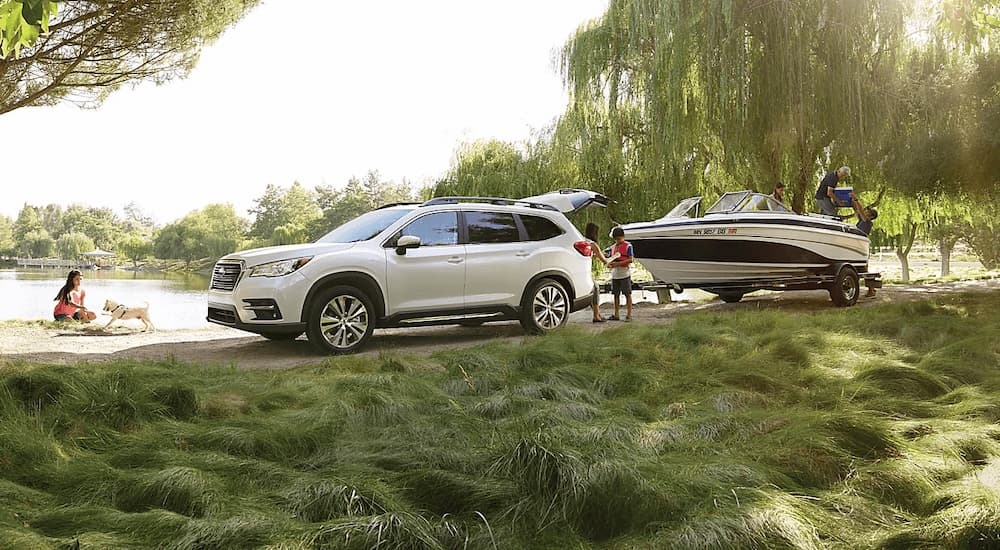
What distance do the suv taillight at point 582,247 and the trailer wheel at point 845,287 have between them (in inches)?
225

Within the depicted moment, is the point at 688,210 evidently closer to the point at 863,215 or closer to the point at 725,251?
the point at 725,251

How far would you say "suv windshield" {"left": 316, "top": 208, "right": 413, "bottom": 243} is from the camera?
9883 mm

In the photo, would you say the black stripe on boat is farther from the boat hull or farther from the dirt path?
the dirt path

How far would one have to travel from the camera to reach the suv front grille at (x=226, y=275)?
9211 millimetres

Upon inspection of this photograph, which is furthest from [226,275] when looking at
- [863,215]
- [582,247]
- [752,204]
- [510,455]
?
[863,215]

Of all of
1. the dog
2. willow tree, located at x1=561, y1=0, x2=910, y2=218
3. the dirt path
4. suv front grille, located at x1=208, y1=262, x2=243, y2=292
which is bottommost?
the dirt path

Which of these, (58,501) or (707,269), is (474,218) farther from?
(58,501)

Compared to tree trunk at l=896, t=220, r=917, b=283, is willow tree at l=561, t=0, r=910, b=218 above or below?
above

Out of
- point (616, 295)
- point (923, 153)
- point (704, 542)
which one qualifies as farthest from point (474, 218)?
point (923, 153)

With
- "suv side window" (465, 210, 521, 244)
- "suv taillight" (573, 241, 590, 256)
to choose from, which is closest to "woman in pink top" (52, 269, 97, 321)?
"suv side window" (465, 210, 521, 244)

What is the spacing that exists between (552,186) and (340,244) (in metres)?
13.6

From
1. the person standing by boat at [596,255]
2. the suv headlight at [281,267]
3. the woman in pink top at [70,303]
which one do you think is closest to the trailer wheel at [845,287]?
the person standing by boat at [596,255]

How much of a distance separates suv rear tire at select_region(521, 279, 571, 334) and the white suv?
14 millimetres

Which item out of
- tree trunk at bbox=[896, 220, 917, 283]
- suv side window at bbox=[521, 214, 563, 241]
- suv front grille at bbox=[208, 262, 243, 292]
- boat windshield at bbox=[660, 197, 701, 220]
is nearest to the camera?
suv front grille at bbox=[208, 262, 243, 292]
